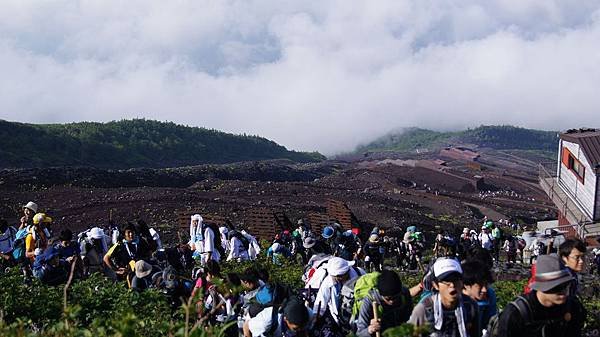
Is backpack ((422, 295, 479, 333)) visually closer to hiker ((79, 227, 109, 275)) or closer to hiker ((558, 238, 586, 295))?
hiker ((558, 238, 586, 295))

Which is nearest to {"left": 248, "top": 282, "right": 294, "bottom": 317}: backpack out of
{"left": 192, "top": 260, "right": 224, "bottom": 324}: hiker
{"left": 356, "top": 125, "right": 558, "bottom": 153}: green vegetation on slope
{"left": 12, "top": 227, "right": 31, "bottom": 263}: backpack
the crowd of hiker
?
the crowd of hiker

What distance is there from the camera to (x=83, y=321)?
22.9 feet

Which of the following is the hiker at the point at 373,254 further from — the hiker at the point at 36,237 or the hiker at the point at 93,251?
the hiker at the point at 36,237

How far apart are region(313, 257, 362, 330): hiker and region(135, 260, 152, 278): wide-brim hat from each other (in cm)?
276

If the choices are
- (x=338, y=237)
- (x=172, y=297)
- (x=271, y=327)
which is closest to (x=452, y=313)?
(x=271, y=327)

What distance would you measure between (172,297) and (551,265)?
4.68 metres

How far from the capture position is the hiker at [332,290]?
19.4 feet

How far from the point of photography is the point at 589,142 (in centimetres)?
2323

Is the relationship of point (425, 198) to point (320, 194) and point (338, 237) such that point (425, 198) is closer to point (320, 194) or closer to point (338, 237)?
point (320, 194)

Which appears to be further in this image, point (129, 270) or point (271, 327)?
point (129, 270)

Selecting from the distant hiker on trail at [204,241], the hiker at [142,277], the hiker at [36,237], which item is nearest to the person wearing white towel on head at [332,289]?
the hiker at [142,277]

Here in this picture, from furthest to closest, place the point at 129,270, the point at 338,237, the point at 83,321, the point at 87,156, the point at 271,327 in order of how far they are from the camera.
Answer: the point at 87,156, the point at 338,237, the point at 129,270, the point at 83,321, the point at 271,327

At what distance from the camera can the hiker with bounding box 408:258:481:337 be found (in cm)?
421

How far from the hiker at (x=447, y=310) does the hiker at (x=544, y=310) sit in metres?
0.38
